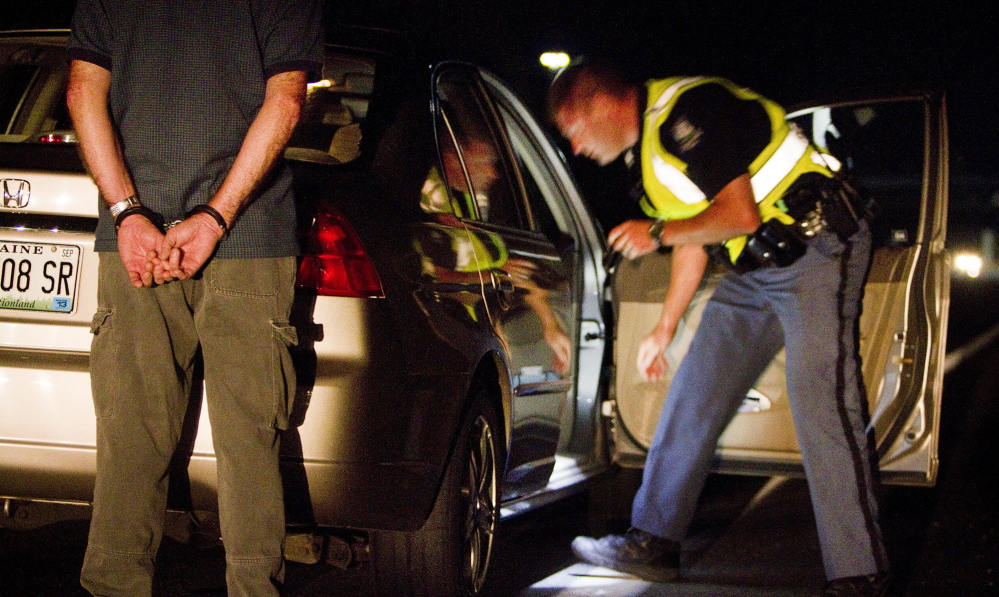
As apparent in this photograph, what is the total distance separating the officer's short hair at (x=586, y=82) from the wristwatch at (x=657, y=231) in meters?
0.43

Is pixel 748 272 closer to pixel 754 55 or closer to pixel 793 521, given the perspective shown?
pixel 793 521

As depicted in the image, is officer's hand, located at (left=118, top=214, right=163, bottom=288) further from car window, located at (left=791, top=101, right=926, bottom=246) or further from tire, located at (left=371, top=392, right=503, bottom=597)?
car window, located at (left=791, top=101, right=926, bottom=246)

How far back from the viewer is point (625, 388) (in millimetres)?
4727

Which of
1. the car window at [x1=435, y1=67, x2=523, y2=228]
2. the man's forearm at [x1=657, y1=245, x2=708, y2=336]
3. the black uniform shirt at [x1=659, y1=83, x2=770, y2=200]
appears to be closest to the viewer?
the car window at [x1=435, y1=67, x2=523, y2=228]

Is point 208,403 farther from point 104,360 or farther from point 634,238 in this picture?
point 634,238

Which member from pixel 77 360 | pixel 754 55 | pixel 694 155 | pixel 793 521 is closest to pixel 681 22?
pixel 754 55

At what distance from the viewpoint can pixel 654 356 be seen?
459 cm

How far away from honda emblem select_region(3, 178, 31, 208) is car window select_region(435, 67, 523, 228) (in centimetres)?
110

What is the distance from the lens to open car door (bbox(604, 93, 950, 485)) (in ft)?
14.1

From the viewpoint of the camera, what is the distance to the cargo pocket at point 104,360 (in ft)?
9.25

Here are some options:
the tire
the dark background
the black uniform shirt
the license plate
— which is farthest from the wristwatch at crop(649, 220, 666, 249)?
the dark background

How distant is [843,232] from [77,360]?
2.40 metres

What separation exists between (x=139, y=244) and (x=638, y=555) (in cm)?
234

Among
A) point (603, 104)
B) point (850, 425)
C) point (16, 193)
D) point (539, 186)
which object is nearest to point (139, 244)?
point (16, 193)
